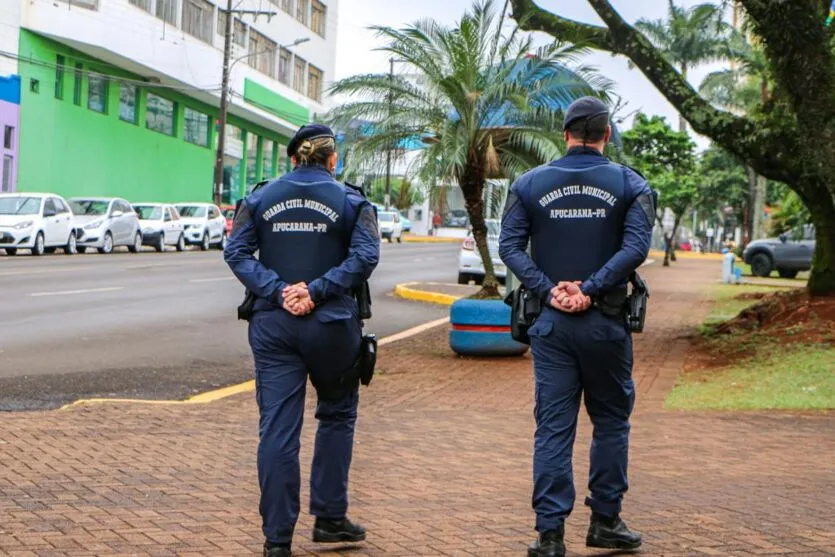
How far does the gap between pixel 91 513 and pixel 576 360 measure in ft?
7.79

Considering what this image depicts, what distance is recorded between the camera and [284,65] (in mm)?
67000

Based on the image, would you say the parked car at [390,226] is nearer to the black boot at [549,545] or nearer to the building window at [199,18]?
the building window at [199,18]

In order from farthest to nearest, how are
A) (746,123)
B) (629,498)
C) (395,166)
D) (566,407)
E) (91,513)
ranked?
(395,166)
(746,123)
(629,498)
(91,513)
(566,407)

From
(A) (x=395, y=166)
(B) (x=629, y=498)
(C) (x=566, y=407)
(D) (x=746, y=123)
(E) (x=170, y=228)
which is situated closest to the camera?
(C) (x=566, y=407)

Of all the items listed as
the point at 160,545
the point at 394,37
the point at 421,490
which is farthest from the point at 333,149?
the point at 394,37

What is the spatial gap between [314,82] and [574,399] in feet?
224

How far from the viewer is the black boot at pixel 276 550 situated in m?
5.21

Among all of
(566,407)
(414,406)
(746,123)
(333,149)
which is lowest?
(414,406)

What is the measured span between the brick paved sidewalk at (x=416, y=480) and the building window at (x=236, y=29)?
48232mm

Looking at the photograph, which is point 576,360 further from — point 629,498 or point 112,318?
point 112,318

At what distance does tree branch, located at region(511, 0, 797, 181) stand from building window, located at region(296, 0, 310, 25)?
51.9 meters

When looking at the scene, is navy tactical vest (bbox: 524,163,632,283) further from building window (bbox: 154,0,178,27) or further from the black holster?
building window (bbox: 154,0,178,27)

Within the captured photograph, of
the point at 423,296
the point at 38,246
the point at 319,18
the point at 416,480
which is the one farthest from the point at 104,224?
the point at 319,18

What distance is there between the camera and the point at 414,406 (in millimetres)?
10922
